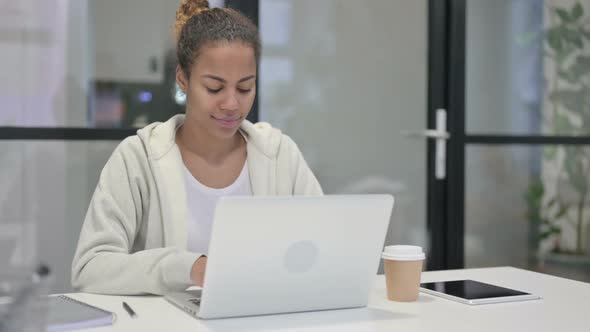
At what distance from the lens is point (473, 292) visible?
1.47 metres

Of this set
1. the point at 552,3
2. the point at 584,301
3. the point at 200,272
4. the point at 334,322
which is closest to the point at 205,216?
the point at 200,272

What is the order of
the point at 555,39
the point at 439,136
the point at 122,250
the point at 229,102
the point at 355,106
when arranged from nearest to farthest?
1. the point at 122,250
2. the point at 229,102
3. the point at 355,106
4. the point at 439,136
5. the point at 555,39

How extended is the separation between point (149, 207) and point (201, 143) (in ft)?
0.75

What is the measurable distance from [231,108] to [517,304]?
0.75 meters

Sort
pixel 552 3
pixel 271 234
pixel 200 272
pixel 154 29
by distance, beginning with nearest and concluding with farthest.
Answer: pixel 271 234 < pixel 200 272 < pixel 154 29 < pixel 552 3

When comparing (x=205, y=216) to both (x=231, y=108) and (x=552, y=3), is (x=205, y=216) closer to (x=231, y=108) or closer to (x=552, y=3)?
(x=231, y=108)

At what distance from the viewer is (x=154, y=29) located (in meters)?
2.99

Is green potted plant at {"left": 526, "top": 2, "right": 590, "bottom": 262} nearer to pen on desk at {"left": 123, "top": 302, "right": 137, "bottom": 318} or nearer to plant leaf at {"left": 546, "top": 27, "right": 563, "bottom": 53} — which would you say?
plant leaf at {"left": 546, "top": 27, "right": 563, "bottom": 53}

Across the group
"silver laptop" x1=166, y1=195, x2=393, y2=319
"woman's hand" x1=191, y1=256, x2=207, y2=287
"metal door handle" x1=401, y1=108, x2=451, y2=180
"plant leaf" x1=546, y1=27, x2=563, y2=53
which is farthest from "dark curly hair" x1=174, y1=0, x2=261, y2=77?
"plant leaf" x1=546, y1=27, x2=563, y2=53

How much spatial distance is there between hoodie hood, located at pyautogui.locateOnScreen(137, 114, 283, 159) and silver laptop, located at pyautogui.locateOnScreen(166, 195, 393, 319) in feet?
1.77

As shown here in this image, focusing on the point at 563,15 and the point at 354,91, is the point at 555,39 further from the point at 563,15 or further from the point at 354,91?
the point at 354,91

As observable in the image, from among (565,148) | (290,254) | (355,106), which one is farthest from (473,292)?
(565,148)

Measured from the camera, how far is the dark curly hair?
1816mm

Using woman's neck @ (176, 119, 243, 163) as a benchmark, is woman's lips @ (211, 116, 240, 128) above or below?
above
